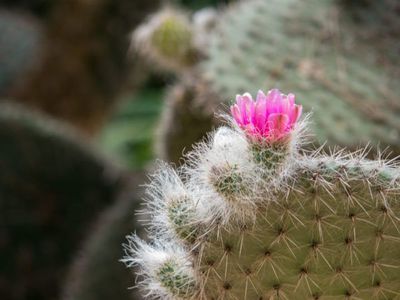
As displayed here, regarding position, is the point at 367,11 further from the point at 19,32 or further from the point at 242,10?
the point at 19,32

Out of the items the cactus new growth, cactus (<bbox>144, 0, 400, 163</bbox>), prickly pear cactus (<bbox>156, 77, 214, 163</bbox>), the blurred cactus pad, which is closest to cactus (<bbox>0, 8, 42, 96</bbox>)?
the blurred cactus pad

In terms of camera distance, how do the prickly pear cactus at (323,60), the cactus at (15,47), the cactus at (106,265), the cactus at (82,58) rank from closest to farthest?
the prickly pear cactus at (323,60) < the cactus at (106,265) < the cactus at (15,47) < the cactus at (82,58)

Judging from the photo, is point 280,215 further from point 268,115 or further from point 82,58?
point 82,58

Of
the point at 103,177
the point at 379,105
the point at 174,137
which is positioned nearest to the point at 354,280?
the point at 379,105

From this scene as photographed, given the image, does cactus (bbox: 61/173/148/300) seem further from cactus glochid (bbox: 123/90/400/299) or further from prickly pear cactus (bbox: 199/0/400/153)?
cactus glochid (bbox: 123/90/400/299)

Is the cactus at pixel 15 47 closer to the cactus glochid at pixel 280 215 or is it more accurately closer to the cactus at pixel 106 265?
the cactus at pixel 106 265

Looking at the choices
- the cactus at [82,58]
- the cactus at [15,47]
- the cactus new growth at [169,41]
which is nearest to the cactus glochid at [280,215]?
the cactus new growth at [169,41]

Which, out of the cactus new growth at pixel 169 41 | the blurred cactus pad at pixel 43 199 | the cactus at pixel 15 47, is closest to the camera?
the cactus new growth at pixel 169 41
